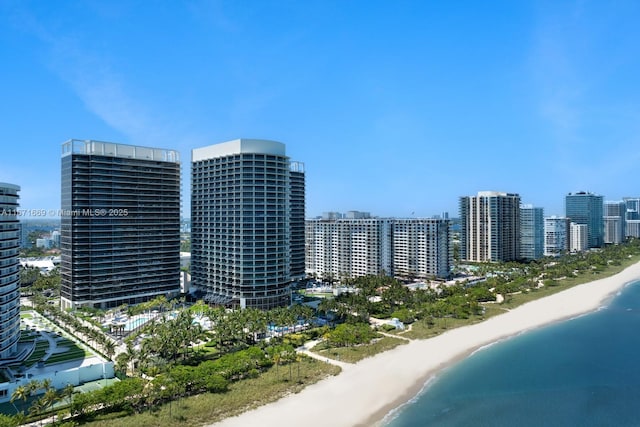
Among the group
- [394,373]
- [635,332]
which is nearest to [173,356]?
[394,373]

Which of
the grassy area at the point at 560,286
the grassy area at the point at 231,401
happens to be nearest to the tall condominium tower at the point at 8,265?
the grassy area at the point at 231,401

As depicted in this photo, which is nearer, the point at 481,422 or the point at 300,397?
the point at 481,422

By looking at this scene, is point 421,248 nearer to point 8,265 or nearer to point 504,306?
point 504,306

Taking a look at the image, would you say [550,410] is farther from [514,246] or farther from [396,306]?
[514,246]

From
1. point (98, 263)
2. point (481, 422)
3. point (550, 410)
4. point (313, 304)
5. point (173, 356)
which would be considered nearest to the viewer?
point (481, 422)

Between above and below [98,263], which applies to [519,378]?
below

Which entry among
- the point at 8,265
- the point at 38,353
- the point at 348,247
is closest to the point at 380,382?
the point at 38,353

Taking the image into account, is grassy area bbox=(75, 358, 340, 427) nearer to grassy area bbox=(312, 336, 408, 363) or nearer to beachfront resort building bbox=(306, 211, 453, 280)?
grassy area bbox=(312, 336, 408, 363)
